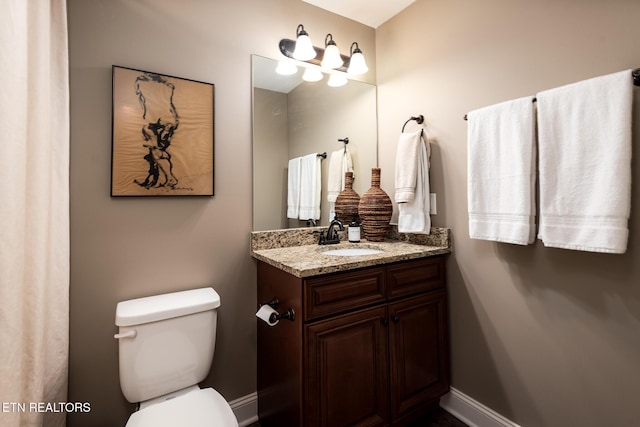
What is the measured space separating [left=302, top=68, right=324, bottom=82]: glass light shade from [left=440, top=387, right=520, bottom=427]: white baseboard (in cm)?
209

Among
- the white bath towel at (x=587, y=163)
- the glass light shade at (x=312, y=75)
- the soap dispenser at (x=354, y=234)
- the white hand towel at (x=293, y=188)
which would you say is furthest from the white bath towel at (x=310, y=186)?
the white bath towel at (x=587, y=163)

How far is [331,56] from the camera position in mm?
1863

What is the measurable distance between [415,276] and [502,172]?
666 millimetres

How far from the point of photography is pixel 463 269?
1.70 m

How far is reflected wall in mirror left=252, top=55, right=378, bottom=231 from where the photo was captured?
5.77 feet

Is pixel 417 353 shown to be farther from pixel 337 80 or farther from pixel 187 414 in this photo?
pixel 337 80

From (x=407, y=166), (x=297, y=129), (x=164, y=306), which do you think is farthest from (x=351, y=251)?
(x=164, y=306)

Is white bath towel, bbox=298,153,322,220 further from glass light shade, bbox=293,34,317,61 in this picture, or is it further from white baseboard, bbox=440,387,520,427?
white baseboard, bbox=440,387,520,427

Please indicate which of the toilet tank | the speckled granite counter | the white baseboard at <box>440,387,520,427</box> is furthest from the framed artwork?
the white baseboard at <box>440,387,520,427</box>

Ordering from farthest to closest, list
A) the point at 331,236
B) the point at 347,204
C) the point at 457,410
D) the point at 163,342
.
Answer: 1. the point at 347,204
2. the point at 331,236
3. the point at 457,410
4. the point at 163,342

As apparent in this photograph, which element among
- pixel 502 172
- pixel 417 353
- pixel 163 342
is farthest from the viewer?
pixel 417 353

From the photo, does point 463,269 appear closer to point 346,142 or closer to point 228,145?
point 346,142

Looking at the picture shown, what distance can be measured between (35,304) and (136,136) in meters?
0.79

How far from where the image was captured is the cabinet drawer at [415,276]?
151 centimetres
